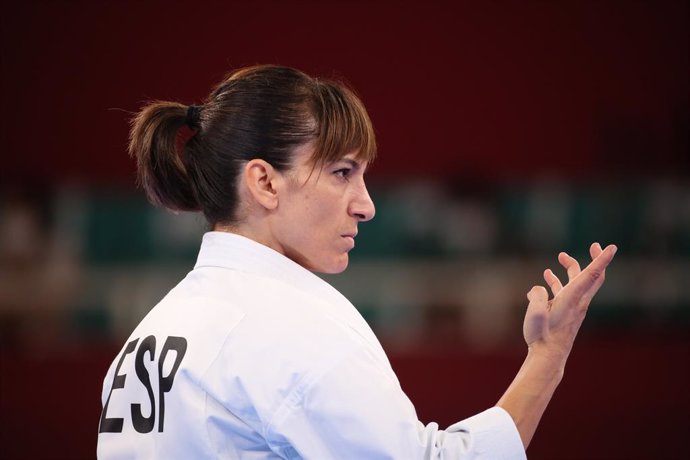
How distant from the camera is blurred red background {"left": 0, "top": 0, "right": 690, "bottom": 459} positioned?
468 cm

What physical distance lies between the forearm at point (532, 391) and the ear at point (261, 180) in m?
0.41

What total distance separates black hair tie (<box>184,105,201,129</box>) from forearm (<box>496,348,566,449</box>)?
60 centimetres

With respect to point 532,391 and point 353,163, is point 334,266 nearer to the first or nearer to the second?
point 353,163

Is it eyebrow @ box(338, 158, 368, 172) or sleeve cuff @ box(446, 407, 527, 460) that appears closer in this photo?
sleeve cuff @ box(446, 407, 527, 460)

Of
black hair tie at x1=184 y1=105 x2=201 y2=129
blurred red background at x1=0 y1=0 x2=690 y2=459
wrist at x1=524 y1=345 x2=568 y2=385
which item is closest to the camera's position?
wrist at x1=524 y1=345 x2=568 y2=385

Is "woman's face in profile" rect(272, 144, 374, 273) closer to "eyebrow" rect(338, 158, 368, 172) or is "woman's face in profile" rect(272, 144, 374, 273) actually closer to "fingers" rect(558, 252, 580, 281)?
"eyebrow" rect(338, 158, 368, 172)

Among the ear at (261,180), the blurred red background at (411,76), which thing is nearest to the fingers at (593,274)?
the ear at (261,180)

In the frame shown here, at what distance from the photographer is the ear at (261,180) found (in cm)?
132

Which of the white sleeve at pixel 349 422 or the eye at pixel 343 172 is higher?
the eye at pixel 343 172

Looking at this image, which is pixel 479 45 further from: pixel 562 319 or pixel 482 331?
pixel 562 319

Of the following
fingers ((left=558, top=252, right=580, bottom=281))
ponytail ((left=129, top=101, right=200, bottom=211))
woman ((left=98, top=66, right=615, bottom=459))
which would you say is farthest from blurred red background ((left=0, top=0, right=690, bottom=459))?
fingers ((left=558, top=252, right=580, bottom=281))

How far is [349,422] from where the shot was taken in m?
1.17

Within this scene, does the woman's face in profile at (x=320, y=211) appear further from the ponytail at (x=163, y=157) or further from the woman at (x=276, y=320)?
the ponytail at (x=163, y=157)

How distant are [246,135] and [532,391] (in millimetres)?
528
